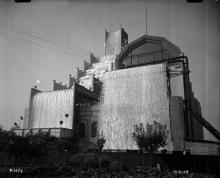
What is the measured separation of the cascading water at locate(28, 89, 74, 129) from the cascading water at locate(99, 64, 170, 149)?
6493 mm

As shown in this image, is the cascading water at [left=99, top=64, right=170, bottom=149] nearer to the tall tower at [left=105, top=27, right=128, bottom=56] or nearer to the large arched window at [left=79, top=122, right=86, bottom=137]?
the large arched window at [left=79, top=122, right=86, bottom=137]

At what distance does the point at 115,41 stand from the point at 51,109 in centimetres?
3096

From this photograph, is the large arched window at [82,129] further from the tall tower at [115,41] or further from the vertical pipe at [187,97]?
the tall tower at [115,41]

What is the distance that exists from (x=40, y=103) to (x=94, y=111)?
39.8 ft

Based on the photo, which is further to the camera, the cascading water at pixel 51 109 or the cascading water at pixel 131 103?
the cascading water at pixel 51 109

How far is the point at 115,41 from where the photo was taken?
234 ft

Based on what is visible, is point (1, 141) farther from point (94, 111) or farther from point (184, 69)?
point (184, 69)

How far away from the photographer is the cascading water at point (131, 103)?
42062 millimetres

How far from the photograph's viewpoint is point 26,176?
707 inches

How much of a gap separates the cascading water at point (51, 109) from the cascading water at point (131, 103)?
21.3ft

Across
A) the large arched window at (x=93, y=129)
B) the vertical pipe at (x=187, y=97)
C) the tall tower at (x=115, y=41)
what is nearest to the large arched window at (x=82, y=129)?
the large arched window at (x=93, y=129)

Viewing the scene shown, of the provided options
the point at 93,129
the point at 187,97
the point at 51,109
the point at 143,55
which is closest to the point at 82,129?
the point at 93,129

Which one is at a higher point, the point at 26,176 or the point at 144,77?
the point at 144,77

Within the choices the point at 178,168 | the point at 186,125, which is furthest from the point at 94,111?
the point at 178,168
